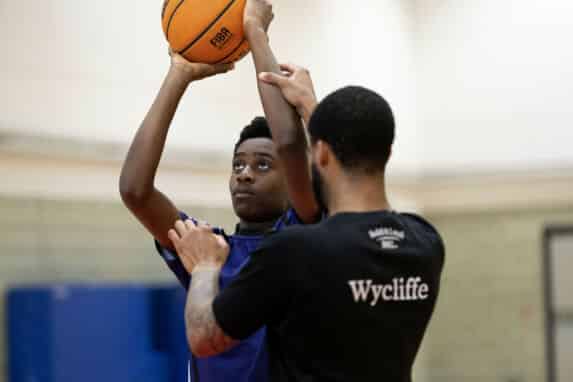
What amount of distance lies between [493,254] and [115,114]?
508 centimetres

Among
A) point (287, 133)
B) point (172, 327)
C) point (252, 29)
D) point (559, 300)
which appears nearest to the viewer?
point (287, 133)

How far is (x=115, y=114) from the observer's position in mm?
7609

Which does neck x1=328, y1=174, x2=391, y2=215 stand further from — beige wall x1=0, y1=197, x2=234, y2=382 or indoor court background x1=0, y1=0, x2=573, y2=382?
indoor court background x1=0, y1=0, x2=573, y2=382

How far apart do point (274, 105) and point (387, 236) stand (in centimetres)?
65

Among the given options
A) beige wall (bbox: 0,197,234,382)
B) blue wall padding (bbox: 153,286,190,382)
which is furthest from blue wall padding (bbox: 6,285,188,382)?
beige wall (bbox: 0,197,234,382)

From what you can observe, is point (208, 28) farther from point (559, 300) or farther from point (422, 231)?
point (559, 300)

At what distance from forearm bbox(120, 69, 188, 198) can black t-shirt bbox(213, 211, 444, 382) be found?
2.35ft

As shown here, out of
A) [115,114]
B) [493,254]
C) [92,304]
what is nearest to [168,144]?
[115,114]

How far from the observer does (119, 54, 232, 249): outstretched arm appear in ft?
9.75

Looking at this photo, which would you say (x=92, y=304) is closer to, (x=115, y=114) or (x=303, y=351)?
(x=115, y=114)

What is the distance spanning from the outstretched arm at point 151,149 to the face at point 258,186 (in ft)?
1.11

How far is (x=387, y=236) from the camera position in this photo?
245 cm

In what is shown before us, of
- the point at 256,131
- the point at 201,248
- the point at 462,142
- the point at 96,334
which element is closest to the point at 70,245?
the point at 96,334

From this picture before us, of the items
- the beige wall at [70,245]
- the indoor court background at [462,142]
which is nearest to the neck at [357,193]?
the beige wall at [70,245]
